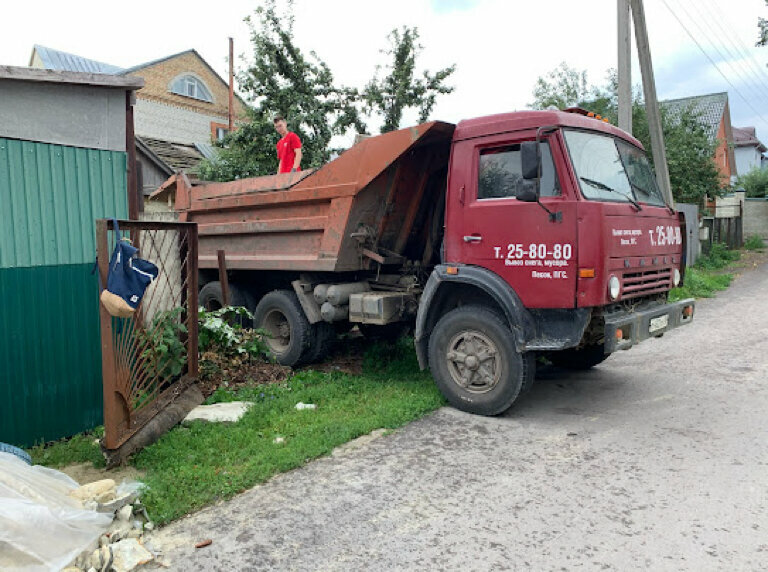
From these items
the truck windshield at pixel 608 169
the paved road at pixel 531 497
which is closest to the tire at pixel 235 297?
the paved road at pixel 531 497

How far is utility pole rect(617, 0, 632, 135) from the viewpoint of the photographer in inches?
372

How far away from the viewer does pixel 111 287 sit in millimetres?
3641

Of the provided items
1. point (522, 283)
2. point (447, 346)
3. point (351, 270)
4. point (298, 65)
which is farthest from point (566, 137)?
point (298, 65)

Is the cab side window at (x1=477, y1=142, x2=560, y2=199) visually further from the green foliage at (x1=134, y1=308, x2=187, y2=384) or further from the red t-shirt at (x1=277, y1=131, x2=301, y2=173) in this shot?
the red t-shirt at (x1=277, y1=131, x2=301, y2=173)

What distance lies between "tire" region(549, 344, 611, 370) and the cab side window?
2188mm

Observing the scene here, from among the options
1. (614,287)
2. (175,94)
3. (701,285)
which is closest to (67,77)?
(614,287)

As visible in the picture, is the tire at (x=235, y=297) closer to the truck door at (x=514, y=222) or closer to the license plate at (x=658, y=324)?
the truck door at (x=514, y=222)

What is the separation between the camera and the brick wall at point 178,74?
25922 mm

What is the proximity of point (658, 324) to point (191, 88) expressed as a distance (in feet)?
93.2

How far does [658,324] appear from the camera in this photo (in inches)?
191

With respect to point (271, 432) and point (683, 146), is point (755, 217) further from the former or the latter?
point (271, 432)

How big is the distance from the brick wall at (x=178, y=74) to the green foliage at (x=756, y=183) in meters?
24.3

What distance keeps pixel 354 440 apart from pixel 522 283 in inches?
70.6

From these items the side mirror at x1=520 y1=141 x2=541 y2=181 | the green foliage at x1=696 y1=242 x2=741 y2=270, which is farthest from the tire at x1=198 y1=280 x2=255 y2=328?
the green foliage at x1=696 y1=242 x2=741 y2=270
